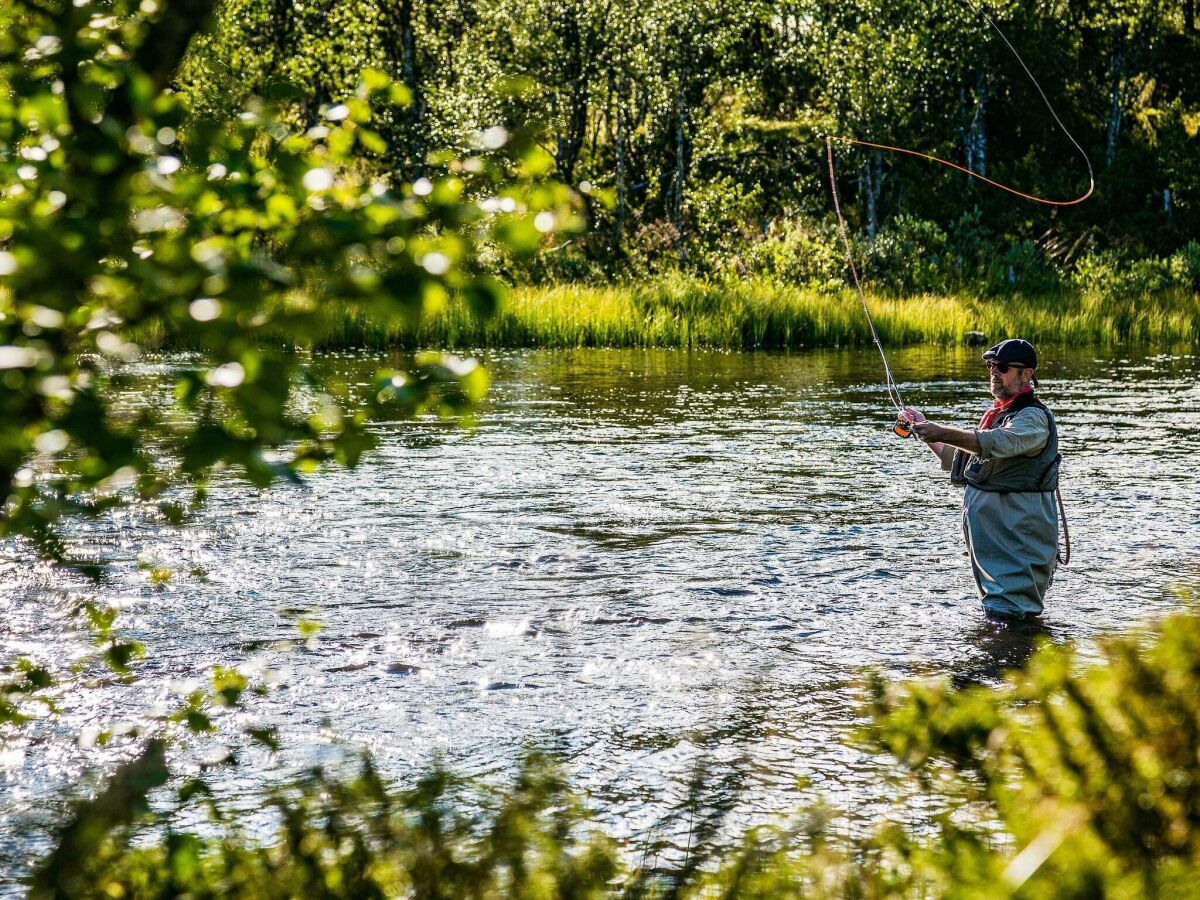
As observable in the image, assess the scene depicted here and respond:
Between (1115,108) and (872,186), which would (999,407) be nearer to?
(872,186)

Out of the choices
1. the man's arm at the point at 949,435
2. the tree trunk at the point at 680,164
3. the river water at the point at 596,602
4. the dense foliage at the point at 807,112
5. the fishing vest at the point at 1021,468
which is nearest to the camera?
the river water at the point at 596,602

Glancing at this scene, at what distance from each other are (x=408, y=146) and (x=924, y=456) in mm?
25679

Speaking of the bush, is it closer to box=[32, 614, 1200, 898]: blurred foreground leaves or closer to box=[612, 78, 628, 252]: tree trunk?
box=[612, 78, 628, 252]: tree trunk

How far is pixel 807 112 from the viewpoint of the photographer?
39469 mm

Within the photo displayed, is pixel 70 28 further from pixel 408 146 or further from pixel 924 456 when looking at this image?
pixel 408 146

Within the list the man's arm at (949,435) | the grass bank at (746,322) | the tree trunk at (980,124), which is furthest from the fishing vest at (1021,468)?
the tree trunk at (980,124)

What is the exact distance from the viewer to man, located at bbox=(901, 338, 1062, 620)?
25.6 feet

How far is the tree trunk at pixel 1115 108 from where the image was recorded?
4003cm

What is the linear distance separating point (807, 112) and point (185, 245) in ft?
126

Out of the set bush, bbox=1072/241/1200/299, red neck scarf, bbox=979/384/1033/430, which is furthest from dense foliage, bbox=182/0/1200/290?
red neck scarf, bbox=979/384/1033/430

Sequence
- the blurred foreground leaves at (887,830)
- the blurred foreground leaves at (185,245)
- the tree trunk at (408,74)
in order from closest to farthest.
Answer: the blurred foreground leaves at (185,245) → the blurred foreground leaves at (887,830) → the tree trunk at (408,74)

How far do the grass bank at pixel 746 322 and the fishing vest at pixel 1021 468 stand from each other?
18.9 m

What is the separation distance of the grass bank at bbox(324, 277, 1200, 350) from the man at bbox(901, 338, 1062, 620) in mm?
18793

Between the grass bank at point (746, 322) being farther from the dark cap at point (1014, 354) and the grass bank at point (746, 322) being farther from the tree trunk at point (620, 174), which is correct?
the dark cap at point (1014, 354)
